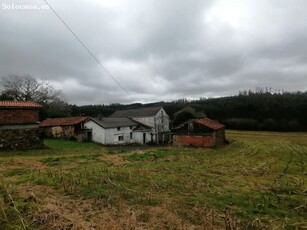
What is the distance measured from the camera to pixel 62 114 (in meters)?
54.2

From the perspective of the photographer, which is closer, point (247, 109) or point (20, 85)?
point (20, 85)

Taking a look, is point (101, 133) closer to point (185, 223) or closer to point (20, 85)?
point (20, 85)

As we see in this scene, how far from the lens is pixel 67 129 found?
38438mm

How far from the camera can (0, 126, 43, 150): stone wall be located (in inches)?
891

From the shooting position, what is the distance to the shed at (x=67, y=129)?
37.9m

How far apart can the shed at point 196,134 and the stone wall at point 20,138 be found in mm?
17203

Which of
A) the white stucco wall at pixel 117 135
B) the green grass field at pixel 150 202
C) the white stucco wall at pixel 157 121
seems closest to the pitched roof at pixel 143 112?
the white stucco wall at pixel 157 121

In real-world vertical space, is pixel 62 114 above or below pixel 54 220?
above

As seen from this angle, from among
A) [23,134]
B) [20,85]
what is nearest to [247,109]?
[20,85]

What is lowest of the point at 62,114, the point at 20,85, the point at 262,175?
the point at 262,175

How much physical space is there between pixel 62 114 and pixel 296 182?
4943 centimetres

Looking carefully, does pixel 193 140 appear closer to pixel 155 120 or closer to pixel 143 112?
pixel 155 120

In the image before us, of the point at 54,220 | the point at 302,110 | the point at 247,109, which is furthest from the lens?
the point at 247,109

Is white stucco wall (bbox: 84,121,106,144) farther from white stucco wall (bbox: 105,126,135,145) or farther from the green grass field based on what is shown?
the green grass field
